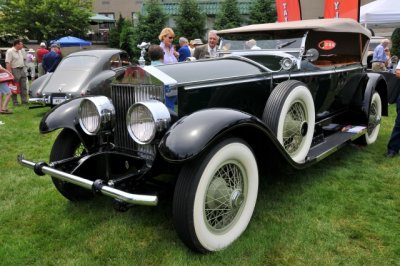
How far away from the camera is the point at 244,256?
2.54 m

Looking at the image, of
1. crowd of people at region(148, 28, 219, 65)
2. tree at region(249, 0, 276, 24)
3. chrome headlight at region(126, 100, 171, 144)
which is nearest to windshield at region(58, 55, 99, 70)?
crowd of people at region(148, 28, 219, 65)

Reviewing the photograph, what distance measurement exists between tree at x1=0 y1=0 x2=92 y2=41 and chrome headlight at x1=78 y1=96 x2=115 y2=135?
22.8 m

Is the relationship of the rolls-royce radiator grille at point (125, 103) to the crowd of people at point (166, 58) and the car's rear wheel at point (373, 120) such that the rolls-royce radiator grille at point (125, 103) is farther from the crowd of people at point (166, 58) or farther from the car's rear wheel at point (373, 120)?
the car's rear wheel at point (373, 120)

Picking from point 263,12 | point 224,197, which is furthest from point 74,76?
point 263,12

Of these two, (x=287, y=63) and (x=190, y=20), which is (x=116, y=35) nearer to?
(x=190, y=20)

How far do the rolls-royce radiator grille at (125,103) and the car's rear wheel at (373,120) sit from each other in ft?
11.5

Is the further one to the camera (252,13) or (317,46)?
(252,13)

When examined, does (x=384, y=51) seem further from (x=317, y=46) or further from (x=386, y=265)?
(x=386, y=265)

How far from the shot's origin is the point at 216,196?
261cm

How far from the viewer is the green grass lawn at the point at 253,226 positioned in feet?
8.32

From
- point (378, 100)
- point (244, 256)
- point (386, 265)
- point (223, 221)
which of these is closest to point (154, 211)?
point (223, 221)

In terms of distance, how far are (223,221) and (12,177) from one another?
2641 mm

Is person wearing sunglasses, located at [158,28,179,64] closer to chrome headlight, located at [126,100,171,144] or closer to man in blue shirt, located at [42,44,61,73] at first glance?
chrome headlight, located at [126,100,171,144]

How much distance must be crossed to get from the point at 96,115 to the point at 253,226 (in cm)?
156
